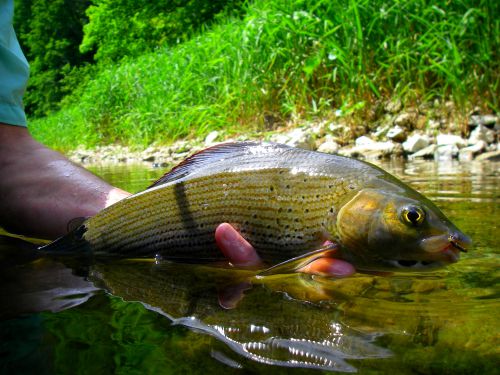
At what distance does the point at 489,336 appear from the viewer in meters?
1.10

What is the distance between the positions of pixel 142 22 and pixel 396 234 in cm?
2474

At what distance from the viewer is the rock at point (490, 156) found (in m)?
5.36

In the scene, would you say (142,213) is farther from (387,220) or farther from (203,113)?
(203,113)

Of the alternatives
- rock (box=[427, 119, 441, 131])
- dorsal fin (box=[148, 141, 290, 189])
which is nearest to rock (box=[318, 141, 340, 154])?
rock (box=[427, 119, 441, 131])

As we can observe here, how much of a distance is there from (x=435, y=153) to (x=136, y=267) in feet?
16.1

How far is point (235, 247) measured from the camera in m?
1.89

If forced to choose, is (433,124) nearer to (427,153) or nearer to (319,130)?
(427,153)

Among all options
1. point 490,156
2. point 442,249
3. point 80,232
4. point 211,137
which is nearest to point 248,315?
point 442,249

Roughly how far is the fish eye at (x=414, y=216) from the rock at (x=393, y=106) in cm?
537

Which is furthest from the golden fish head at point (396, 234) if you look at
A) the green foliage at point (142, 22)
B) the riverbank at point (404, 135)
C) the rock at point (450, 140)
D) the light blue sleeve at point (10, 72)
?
the green foliage at point (142, 22)

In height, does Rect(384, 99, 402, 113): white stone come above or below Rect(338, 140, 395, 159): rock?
above

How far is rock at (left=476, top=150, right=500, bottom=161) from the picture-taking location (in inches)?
211

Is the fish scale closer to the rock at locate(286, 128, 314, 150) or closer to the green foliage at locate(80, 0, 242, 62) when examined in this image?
the rock at locate(286, 128, 314, 150)

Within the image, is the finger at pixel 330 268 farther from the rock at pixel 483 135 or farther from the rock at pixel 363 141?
the rock at pixel 363 141
